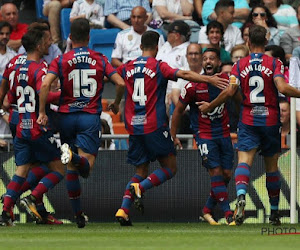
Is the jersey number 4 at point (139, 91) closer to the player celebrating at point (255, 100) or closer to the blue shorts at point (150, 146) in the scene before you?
the blue shorts at point (150, 146)

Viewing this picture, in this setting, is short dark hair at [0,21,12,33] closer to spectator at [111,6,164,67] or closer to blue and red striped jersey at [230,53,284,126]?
spectator at [111,6,164,67]

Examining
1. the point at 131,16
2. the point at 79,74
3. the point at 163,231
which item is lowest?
the point at 163,231

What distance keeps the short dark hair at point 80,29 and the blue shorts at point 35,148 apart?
1404 millimetres

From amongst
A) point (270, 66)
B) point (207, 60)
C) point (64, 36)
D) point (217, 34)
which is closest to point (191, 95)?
point (207, 60)

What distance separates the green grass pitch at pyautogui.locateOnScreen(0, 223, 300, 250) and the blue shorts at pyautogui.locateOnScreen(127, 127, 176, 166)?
881 millimetres

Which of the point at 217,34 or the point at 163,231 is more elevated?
the point at 217,34

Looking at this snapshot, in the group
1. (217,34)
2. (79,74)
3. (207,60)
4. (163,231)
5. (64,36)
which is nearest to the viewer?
(163,231)

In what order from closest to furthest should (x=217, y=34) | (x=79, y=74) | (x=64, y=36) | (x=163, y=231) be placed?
1. (x=163, y=231)
2. (x=79, y=74)
3. (x=217, y=34)
4. (x=64, y=36)

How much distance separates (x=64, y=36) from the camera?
20.7m

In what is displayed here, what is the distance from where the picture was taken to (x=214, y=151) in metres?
14.4

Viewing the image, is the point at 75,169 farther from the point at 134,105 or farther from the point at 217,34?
the point at 217,34

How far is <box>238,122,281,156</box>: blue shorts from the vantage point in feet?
44.1

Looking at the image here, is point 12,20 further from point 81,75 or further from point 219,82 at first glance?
point 219,82

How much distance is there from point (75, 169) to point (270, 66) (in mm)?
2645
